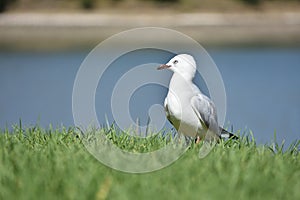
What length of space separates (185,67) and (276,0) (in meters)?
23.2

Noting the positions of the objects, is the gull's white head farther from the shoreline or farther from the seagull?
the shoreline

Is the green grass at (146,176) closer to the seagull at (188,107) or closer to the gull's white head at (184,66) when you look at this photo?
the seagull at (188,107)

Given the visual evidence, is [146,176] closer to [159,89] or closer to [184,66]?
[184,66]

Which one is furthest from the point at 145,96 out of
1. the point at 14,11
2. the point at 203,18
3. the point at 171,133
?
the point at 14,11

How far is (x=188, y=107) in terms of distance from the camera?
3.85 metres

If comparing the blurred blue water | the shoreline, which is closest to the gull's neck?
the blurred blue water

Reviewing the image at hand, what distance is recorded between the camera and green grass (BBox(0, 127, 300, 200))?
8.05 feet

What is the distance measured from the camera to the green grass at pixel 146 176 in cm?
246

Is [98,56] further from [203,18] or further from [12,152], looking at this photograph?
[12,152]

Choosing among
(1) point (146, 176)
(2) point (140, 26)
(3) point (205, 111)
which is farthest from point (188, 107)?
(2) point (140, 26)

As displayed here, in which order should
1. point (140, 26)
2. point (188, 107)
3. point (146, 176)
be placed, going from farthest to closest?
point (140, 26), point (188, 107), point (146, 176)

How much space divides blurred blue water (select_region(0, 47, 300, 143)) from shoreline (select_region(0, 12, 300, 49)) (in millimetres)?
2924

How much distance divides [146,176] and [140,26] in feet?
64.9

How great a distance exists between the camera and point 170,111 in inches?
152
